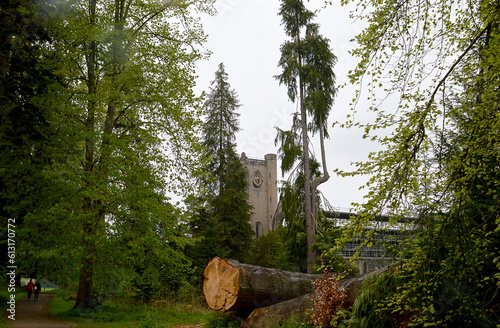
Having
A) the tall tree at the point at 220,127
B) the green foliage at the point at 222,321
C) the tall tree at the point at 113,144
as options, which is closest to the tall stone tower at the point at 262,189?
the tall tree at the point at 220,127

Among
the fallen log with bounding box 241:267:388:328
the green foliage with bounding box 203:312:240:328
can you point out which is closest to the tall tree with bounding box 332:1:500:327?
the fallen log with bounding box 241:267:388:328

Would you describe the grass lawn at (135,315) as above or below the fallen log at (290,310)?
below

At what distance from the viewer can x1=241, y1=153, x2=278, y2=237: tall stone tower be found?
2115 inches

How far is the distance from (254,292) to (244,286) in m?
0.32

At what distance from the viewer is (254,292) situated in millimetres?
8781

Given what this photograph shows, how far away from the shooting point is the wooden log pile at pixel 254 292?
837cm

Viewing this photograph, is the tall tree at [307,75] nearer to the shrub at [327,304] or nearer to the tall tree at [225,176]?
the tall tree at [225,176]

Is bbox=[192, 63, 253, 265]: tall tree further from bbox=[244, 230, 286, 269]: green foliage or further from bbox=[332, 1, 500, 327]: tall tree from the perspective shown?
bbox=[332, 1, 500, 327]: tall tree

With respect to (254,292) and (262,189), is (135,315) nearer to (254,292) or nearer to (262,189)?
(254,292)

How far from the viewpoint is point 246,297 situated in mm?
8734

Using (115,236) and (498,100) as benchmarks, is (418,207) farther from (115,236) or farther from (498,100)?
(115,236)

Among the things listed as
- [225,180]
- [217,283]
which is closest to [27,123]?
[217,283]

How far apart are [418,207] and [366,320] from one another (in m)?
2.63

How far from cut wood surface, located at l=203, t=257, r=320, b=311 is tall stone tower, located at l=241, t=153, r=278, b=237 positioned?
1712 inches
